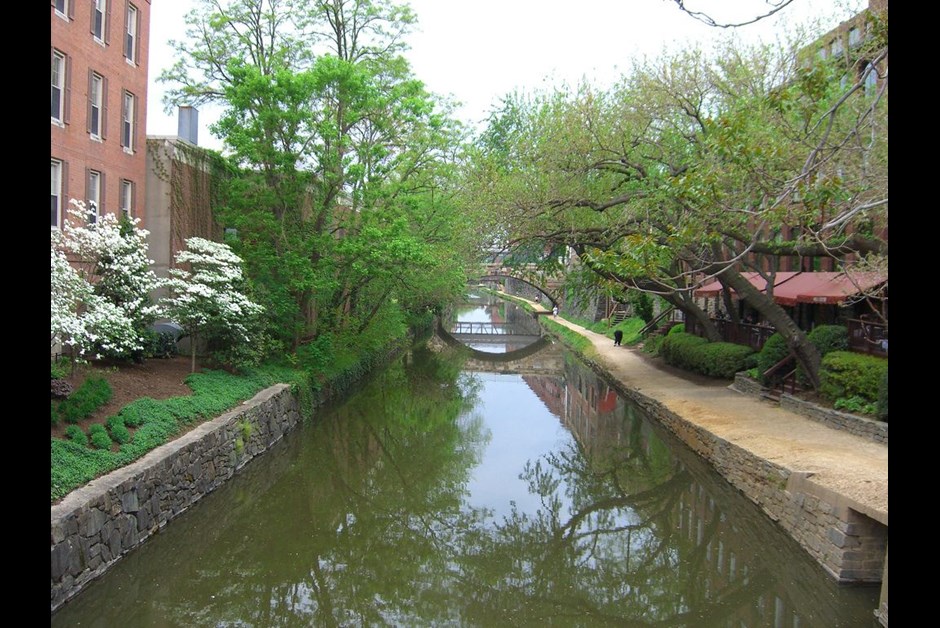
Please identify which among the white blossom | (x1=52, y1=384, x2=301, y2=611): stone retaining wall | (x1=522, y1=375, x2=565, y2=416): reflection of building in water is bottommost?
(x1=522, y1=375, x2=565, y2=416): reflection of building in water

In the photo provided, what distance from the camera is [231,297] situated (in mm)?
16094

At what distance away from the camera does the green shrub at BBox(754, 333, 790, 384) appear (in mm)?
18031

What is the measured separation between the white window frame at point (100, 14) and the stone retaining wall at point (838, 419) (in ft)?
62.6

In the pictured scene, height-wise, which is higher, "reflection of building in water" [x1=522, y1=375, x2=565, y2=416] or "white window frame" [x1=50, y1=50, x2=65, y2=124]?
"white window frame" [x1=50, y1=50, x2=65, y2=124]

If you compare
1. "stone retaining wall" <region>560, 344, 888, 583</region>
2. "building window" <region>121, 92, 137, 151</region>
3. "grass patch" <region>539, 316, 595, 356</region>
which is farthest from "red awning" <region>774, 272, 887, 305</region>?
"building window" <region>121, 92, 137, 151</region>

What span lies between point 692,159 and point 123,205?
1511cm

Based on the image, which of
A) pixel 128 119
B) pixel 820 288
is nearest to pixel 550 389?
pixel 820 288

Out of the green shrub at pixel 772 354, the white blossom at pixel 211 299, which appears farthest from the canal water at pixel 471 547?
the green shrub at pixel 772 354

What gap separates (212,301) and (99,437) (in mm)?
6046

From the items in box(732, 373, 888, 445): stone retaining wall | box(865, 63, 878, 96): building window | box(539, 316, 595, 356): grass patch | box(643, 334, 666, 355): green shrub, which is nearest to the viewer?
box(865, 63, 878, 96): building window

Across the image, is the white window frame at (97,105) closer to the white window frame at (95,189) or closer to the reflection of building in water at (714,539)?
the white window frame at (95,189)

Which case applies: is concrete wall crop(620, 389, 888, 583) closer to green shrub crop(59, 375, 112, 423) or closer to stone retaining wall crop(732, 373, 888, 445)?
stone retaining wall crop(732, 373, 888, 445)

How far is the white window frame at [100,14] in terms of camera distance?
18183mm

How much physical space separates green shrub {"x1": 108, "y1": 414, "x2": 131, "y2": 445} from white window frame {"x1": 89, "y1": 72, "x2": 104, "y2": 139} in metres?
10.5
